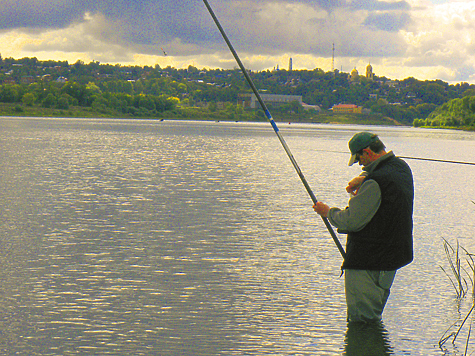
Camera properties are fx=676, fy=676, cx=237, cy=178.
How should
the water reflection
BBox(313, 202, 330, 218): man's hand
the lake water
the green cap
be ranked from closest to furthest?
the green cap → BBox(313, 202, 330, 218): man's hand → the water reflection → the lake water

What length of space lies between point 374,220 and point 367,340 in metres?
1.57

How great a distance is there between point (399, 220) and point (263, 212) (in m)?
11.1

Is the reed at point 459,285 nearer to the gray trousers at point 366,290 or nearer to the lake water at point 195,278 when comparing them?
the lake water at point 195,278

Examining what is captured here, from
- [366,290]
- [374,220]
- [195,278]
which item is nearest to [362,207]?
[374,220]

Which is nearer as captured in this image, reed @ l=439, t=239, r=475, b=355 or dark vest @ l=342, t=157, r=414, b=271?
dark vest @ l=342, t=157, r=414, b=271

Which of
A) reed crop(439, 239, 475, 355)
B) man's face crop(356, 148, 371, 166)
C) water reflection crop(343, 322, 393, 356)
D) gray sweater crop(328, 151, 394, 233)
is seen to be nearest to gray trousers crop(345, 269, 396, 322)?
water reflection crop(343, 322, 393, 356)

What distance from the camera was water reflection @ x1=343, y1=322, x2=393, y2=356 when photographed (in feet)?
22.9

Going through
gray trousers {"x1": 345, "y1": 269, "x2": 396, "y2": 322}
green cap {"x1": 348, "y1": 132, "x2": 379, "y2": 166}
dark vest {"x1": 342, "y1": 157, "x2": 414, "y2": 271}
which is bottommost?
gray trousers {"x1": 345, "y1": 269, "x2": 396, "y2": 322}

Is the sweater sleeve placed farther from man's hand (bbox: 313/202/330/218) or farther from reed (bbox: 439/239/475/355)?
reed (bbox: 439/239/475/355)

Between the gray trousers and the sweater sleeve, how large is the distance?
0.61 m

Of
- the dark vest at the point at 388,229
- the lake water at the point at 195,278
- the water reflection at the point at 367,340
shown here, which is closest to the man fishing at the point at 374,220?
the dark vest at the point at 388,229

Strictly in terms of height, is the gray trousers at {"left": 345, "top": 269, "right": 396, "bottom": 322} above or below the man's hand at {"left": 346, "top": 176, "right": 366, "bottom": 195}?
below

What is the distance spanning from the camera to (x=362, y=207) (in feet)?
21.0

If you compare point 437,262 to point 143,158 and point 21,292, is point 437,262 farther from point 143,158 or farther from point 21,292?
point 143,158
